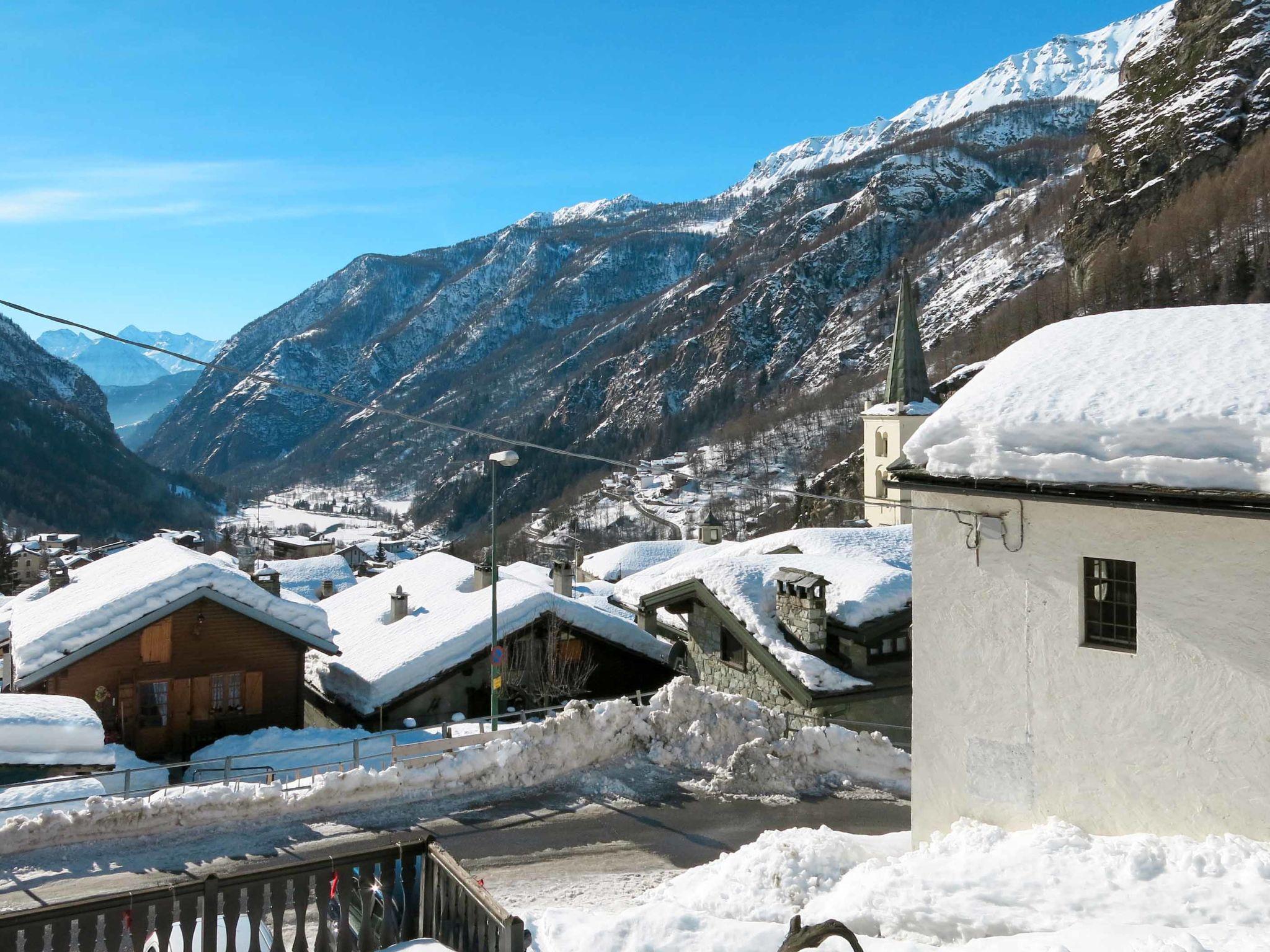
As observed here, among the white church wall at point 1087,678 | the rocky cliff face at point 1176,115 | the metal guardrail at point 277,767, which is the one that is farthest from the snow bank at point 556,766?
the rocky cliff face at point 1176,115

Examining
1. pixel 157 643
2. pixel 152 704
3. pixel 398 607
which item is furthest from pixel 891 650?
pixel 152 704

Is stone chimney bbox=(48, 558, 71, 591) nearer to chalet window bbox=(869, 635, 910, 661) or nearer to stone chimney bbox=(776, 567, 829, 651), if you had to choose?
stone chimney bbox=(776, 567, 829, 651)

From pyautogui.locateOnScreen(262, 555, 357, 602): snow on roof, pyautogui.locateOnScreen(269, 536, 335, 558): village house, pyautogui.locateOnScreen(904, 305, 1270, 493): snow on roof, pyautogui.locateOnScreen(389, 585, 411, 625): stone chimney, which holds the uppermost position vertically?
pyautogui.locateOnScreen(904, 305, 1270, 493): snow on roof

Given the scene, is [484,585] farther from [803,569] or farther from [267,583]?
[803,569]

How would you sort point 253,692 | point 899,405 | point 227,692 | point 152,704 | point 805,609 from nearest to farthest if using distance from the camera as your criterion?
point 805,609
point 152,704
point 227,692
point 253,692
point 899,405

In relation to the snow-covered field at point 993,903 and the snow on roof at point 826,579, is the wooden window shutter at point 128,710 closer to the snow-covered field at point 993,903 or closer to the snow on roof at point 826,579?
the snow on roof at point 826,579

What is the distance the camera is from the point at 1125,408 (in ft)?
27.0

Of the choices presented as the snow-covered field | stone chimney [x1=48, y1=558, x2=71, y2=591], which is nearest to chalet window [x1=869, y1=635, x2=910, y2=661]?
the snow-covered field

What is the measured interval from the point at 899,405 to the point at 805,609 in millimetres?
48190

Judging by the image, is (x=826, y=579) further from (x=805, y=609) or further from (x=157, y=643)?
(x=157, y=643)

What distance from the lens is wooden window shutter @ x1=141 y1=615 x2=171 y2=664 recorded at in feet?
70.6

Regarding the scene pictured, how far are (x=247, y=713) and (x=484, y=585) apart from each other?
326 inches

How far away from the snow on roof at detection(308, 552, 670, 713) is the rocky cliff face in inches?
4576

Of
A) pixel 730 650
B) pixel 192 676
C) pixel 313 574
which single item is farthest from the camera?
pixel 313 574
